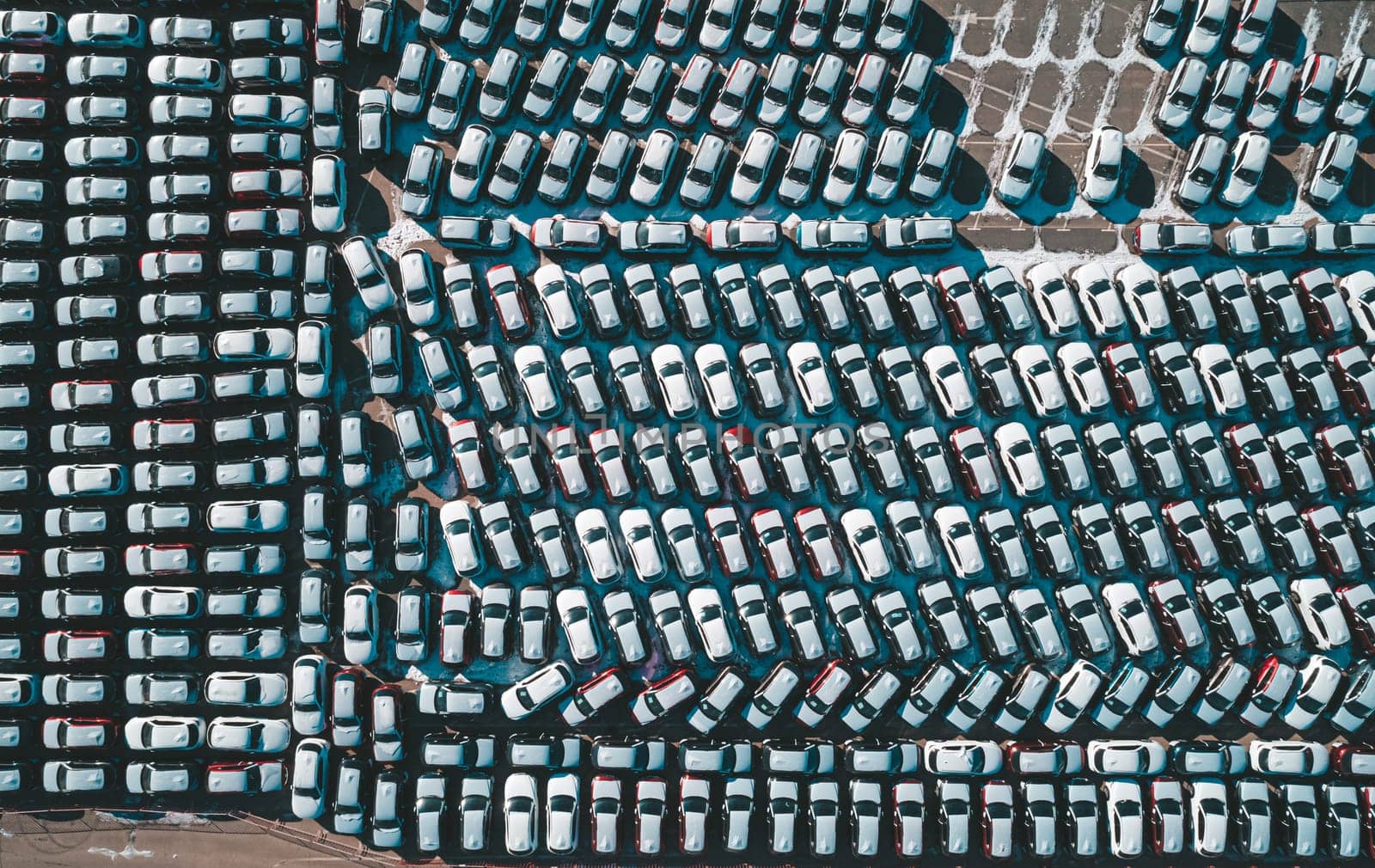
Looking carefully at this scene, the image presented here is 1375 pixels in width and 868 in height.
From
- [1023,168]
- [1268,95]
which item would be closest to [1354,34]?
[1268,95]

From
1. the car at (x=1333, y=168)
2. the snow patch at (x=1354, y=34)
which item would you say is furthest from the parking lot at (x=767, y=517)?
the snow patch at (x=1354, y=34)

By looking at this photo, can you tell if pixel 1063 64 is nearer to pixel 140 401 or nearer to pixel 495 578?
pixel 495 578

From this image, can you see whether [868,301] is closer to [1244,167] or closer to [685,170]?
[685,170]

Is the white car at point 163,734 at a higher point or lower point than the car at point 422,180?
lower

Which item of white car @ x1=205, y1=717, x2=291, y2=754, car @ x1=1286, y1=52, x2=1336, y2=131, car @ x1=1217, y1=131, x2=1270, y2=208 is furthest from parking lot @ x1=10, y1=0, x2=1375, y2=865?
car @ x1=1286, y1=52, x2=1336, y2=131

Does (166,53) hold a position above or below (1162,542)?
above

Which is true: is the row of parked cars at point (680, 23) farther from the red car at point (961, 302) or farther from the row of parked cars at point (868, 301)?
the red car at point (961, 302)

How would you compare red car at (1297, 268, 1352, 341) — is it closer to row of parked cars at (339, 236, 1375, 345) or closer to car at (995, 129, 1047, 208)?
row of parked cars at (339, 236, 1375, 345)

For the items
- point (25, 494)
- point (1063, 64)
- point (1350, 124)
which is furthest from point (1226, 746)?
point (25, 494)

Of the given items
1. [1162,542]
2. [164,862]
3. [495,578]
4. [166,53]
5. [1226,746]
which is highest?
[166,53]
